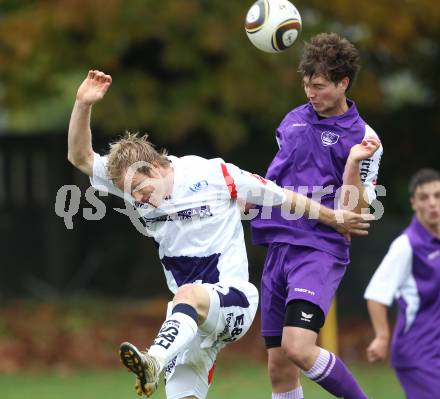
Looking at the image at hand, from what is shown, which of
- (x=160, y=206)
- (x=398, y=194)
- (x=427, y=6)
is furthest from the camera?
(x=398, y=194)

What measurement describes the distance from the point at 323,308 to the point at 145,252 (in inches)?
429

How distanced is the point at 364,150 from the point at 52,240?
11870 mm

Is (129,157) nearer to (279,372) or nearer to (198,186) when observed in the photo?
(198,186)

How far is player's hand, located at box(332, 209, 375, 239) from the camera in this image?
702cm

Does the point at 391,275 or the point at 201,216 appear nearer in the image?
the point at 201,216

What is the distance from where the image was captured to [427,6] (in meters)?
14.8

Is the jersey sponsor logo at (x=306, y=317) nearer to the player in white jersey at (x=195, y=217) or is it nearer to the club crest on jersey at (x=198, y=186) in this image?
the player in white jersey at (x=195, y=217)

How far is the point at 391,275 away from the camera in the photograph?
7.97 metres

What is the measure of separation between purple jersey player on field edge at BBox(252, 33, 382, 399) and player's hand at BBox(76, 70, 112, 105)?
1.29 meters

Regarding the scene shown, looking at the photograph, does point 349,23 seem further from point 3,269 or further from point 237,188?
point 237,188

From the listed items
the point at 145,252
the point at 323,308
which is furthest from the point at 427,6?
the point at 323,308

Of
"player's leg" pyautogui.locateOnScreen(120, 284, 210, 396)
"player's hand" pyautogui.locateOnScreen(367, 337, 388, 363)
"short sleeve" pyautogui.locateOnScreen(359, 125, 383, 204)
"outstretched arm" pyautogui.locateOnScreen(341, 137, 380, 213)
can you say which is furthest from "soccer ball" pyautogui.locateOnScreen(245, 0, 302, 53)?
"player's hand" pyautogui.locateOnScreen(367, 337, 388, 363)

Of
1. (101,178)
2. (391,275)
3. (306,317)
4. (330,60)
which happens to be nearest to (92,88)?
(101,178)

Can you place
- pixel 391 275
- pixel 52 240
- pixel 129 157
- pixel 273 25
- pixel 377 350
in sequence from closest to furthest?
pixel 129 157, pixel 273 25, pixel 377 350, pixel 391 275, pixel 52 240
